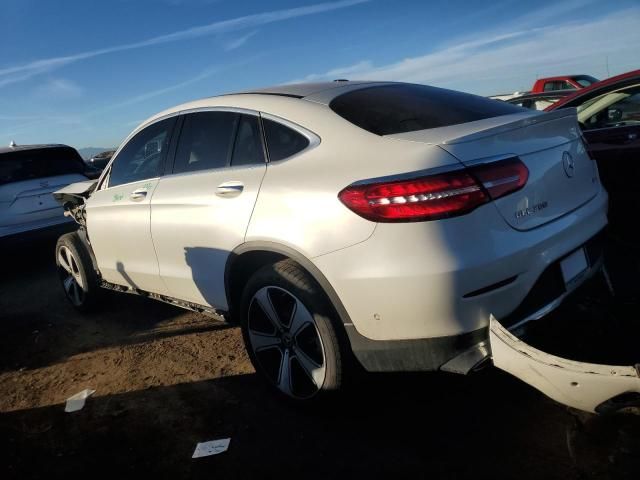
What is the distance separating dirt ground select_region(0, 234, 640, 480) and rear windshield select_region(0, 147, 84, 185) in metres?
3.35

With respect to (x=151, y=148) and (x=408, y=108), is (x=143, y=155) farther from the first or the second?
(x=408, y=108)

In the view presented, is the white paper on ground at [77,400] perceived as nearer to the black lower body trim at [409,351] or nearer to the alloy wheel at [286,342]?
the alloy wheel at [286,342]

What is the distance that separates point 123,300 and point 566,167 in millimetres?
4428

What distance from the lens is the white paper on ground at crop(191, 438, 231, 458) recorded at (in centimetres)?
252

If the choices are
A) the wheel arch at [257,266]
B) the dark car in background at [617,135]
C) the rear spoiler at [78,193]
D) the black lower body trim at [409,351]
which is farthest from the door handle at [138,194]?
the dark car in background at [617,135]

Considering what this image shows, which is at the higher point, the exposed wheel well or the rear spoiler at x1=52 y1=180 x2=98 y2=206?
the rear spoiler at x1=52 y1=180 x2=98 y2=206

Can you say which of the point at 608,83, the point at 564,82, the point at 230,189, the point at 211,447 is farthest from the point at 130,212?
the point at 564,82

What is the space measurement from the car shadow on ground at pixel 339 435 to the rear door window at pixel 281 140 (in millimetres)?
1236

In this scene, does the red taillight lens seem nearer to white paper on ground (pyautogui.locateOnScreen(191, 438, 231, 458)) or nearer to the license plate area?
the license plate area

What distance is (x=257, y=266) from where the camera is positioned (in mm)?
2867

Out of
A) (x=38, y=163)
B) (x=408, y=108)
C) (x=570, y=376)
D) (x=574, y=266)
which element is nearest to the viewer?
(x=570, y=376)

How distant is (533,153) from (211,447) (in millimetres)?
2145

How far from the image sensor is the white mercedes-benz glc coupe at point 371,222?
2.04 meters

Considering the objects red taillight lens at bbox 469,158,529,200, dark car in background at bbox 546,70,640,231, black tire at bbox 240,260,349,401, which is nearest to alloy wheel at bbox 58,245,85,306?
black tire at bbox 240,260,349,401
